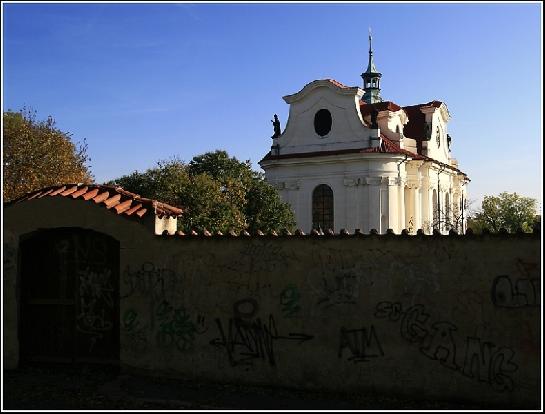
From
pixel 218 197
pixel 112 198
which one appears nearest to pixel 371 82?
pixel 218 197

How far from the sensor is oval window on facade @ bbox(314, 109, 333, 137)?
114 ft

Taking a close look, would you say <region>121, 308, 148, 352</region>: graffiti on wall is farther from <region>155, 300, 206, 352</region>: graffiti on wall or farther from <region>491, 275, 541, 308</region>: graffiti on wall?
<region>491, 275, 541, 308</region>: graffiti on wall

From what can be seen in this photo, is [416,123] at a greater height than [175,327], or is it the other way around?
[416,123]

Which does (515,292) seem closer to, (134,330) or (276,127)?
(134,330)

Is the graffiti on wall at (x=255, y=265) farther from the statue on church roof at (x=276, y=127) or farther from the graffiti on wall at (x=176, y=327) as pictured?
the statue on church roof at (x=276, y=127)

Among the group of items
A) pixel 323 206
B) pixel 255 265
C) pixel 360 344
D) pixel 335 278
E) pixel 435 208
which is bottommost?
pixel 360 344

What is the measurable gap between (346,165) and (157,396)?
26.7 meters

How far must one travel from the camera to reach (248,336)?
28.4 ft

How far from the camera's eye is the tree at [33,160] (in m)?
24.5

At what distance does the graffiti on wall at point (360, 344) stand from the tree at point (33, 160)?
19.5m

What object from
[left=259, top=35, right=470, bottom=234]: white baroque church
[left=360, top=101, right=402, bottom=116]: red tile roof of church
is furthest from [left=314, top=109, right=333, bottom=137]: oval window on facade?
[left=360, top=101, right=402, bottom=116]: red tile roof of church

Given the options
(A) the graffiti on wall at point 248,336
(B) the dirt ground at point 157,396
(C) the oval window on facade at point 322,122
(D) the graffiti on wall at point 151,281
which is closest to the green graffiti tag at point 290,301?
(A) the graffiti on wall at point 248,336

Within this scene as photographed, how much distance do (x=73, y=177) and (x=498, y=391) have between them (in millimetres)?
22651

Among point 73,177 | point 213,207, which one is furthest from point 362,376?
point 73,177
